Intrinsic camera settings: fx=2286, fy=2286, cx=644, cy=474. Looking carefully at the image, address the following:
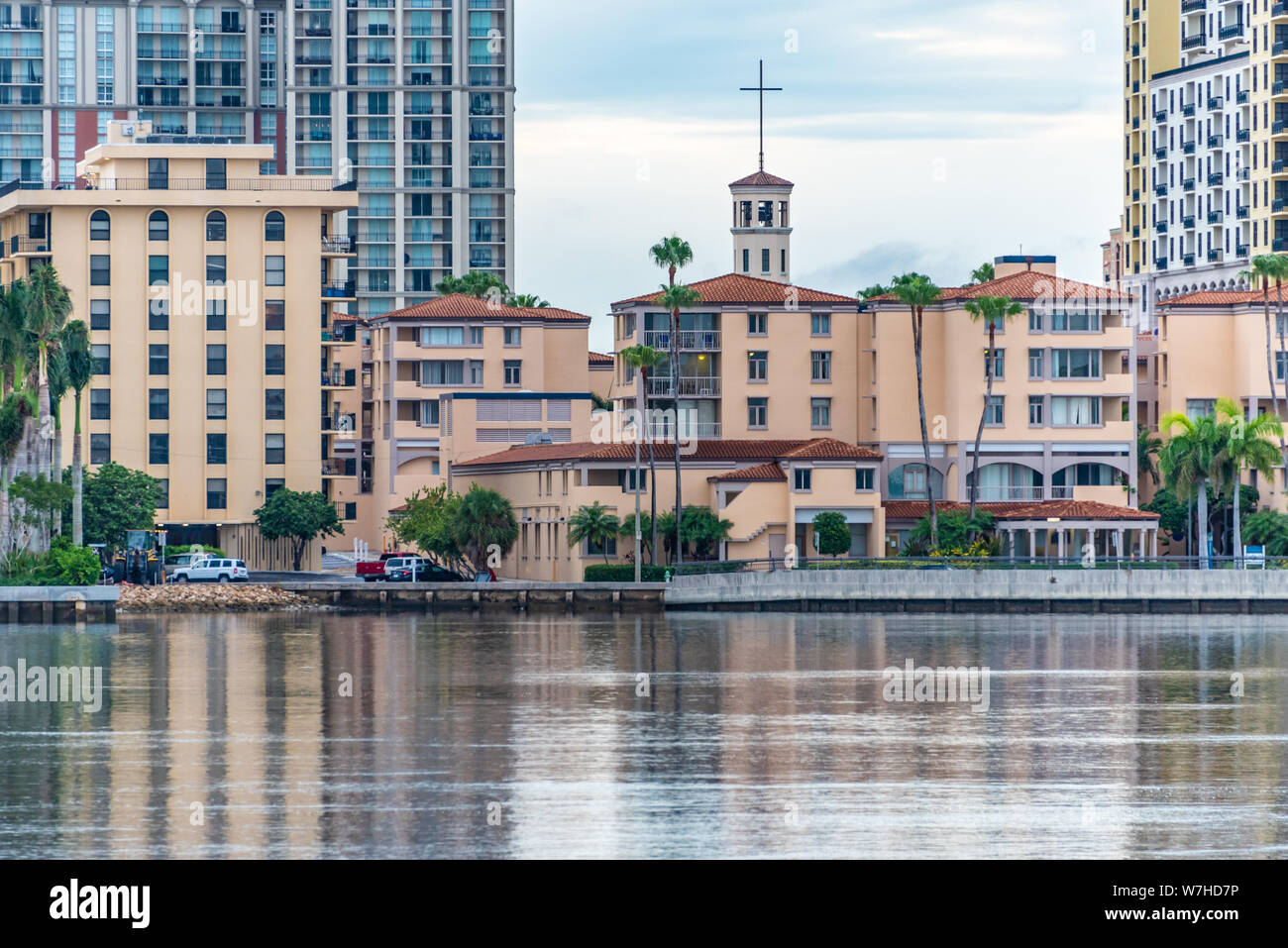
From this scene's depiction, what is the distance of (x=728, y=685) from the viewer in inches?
2464

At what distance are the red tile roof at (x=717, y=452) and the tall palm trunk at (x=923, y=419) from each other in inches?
115

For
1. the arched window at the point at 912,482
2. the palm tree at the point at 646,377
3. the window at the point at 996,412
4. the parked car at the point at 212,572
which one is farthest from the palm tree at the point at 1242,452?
the parked car at the point at 212,572

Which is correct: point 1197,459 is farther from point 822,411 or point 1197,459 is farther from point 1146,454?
point 822,411

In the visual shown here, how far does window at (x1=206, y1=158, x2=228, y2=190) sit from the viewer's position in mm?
138875

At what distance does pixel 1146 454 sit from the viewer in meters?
136

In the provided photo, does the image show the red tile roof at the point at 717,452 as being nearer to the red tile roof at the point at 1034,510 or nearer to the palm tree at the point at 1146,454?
the red tile roof at the point at 1034,510

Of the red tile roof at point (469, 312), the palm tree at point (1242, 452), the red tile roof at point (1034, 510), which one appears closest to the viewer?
the palm tree at point (1242, 452)

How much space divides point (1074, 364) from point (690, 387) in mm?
21403

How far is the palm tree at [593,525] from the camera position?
11550cm

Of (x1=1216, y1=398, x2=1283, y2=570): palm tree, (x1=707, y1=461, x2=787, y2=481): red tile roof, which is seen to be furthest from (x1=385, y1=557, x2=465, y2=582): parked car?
(x1=1216, y1=398, x2=1283, y2=570): palm tree

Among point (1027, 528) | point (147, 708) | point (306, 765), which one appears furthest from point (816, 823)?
point (1027, 528)

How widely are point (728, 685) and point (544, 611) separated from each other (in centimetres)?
4850

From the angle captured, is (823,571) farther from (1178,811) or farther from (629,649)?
(1178,811)

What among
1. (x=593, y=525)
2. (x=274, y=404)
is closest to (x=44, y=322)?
(x=593, y=525)
